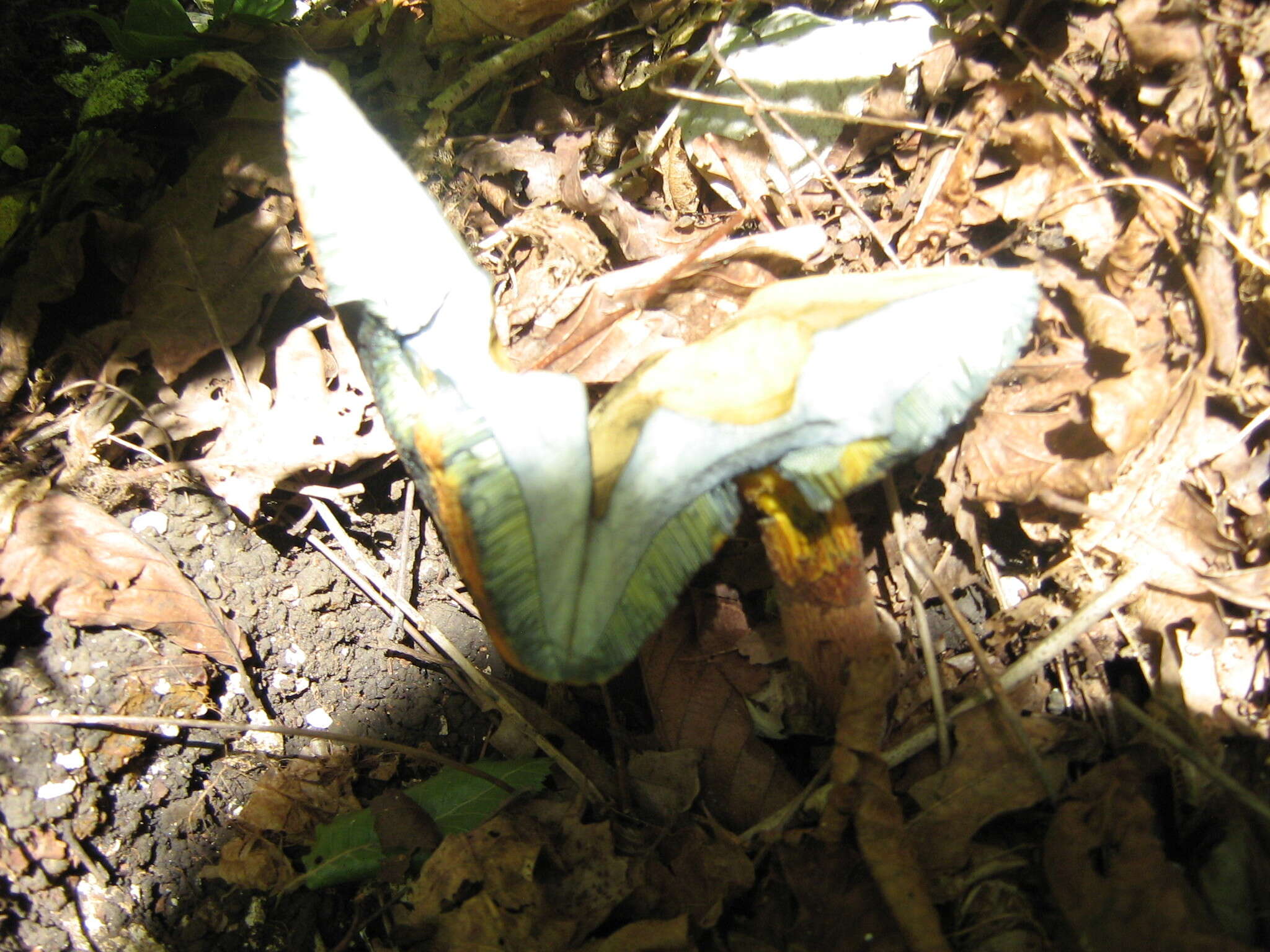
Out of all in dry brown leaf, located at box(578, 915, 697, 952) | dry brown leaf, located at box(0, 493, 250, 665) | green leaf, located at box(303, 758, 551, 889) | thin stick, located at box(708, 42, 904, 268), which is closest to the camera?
dry brown leaf, located at box(578, 915, 697, 952)

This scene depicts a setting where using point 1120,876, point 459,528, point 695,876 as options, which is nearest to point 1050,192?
point 1120,876

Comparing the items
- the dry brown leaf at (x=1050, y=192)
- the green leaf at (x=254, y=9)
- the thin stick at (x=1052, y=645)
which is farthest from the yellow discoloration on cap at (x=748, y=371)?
the green leaf at (x=254, y=9)

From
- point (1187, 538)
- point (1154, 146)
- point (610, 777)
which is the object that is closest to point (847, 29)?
point (1154, 146)

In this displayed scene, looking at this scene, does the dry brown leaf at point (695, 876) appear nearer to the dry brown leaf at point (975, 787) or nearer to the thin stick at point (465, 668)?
the thin stick at point (465, 668)

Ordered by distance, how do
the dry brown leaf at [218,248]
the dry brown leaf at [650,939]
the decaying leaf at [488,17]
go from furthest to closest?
the decaying leaf at [488,17] < the dry brown leaf at [218,248] < the dry brown leaf at [650,939]

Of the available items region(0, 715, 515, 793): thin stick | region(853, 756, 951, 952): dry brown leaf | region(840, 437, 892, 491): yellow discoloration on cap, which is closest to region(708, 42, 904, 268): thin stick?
region(840, 437, 892, 491): yellow discoloration on cap

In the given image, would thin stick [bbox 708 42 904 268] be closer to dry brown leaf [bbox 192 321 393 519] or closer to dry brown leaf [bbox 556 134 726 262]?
dry brown leaf [bbox 556 134 726 262]
